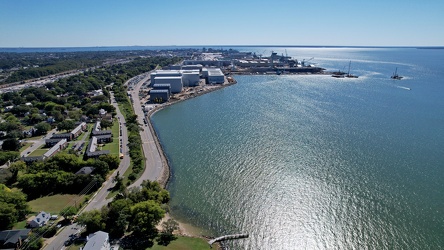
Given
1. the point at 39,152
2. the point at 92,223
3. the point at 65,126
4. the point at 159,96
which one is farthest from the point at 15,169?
the point at 159,96

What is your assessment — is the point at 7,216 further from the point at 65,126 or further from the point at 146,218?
the point at 65,126

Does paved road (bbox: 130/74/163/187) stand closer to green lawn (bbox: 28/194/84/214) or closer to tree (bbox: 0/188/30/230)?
green lawn (bbox: 28/194/84/214)

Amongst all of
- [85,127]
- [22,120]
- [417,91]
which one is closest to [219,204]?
[85,127]

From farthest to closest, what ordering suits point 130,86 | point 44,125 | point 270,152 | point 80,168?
1. point 130,86
2. point 44,125
3. point 270,152
4. point 80,168

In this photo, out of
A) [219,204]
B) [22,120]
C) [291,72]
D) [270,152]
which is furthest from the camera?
[291,72]

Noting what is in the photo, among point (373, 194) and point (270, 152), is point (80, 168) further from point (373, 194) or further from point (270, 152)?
point (373, 194)

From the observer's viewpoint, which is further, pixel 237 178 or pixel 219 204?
pixel 237 178
